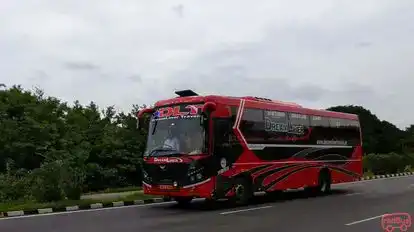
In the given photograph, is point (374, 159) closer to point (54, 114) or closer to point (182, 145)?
point (54, 114)

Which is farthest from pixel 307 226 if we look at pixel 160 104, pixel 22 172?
pixel 22 172

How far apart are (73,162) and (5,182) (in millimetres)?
4401

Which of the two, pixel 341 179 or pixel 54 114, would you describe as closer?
pixel 341 179

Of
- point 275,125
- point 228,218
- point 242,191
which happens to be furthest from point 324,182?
point 228,218

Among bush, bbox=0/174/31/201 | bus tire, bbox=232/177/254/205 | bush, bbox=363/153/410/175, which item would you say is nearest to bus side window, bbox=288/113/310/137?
bus tire, bbox=232/177/254/205

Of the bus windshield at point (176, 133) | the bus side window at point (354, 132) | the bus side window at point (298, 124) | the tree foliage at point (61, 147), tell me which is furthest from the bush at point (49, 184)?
the bus side window at point (354, 132)

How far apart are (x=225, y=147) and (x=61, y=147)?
11017 mm

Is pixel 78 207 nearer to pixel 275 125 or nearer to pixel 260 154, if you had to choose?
pixel 260 154

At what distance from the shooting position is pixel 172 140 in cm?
1548

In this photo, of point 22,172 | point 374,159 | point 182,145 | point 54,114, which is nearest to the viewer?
point 182,145

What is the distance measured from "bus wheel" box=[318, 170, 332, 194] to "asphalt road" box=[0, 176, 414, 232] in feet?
10.7

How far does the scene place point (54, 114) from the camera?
2605 cm

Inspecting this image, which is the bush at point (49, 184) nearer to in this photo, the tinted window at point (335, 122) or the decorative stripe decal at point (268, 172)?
the decorative stripe decal at point (268, 172)

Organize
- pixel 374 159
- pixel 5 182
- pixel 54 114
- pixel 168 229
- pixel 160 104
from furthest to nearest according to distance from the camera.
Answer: pixel 374 159 → pixel 54 114 → pixel 5 182 → pixel 160 104 → pixel 168 229
